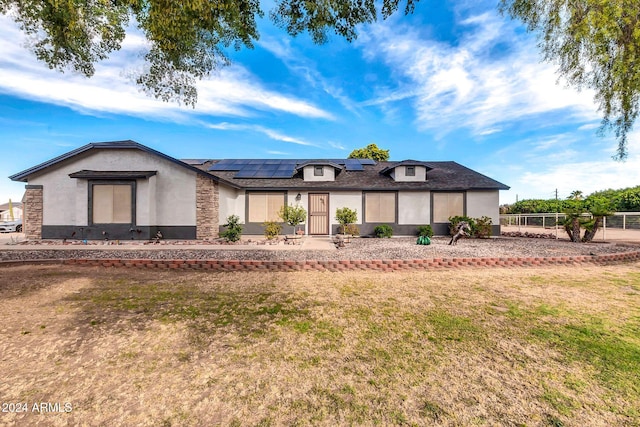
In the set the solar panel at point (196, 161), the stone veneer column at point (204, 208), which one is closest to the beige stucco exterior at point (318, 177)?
the stone veneer column at point (204, 208)

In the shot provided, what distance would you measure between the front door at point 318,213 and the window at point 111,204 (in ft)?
32.1

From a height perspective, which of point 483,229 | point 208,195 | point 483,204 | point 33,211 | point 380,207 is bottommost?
point 483,229

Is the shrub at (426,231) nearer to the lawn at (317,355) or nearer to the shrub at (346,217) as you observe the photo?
the shrub at (346,217)

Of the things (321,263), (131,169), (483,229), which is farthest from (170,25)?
(483,229)

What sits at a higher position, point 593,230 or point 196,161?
point 196,161

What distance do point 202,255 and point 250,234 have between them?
7115 millimetres

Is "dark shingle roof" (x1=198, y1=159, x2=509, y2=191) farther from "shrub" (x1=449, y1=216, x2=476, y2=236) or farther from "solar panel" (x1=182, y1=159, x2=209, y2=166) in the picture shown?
"solar panel" (x1=182, y1=159, x2=209, y2=166)

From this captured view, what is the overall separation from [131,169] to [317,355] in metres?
15.0

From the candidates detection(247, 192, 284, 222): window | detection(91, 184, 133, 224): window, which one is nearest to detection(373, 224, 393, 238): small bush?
detection(247, 192, 284, 222): window

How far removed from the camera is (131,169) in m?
13.5

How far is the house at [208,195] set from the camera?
514 inches

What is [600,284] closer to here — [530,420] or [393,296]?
[393,296]

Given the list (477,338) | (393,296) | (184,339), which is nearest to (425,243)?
(393,296)

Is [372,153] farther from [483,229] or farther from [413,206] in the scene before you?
[483,229]
